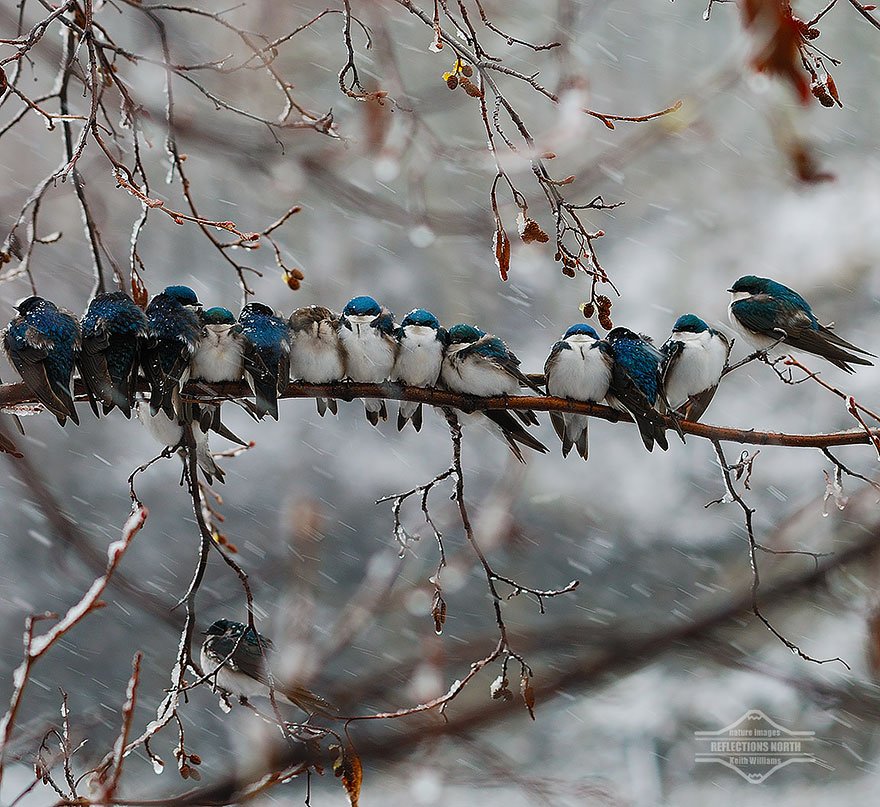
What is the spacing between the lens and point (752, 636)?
13.7 ft

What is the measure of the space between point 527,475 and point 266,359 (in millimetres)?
2437

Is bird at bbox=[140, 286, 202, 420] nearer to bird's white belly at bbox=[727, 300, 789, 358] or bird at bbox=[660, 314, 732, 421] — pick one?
bird at bbox=[660, 314, 732, 421]

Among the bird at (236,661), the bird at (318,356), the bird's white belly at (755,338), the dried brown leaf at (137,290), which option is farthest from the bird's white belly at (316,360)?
the bird's white belly at (755,338)

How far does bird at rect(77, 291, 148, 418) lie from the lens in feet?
4.34

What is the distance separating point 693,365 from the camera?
1541 mm

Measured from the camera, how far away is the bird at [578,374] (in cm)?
150

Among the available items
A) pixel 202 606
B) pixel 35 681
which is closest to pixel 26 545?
pixel 35 681

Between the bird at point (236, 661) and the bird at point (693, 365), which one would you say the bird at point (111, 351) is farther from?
the bird at point (693, 365)

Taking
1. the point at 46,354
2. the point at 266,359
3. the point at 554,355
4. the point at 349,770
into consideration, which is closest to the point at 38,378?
the point at 46,354

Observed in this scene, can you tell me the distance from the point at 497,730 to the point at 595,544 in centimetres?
93

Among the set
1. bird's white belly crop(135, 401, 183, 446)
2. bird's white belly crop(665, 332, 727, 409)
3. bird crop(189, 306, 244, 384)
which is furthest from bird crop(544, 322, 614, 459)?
bird's white belly crop(135, 401, 183, 446)

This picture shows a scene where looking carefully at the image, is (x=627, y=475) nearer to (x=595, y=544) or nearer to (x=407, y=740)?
(x=595, y=544)

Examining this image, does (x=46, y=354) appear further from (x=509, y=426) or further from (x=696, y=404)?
(x=696, y=404)

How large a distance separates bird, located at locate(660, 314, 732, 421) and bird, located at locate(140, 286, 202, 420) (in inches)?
28.6
